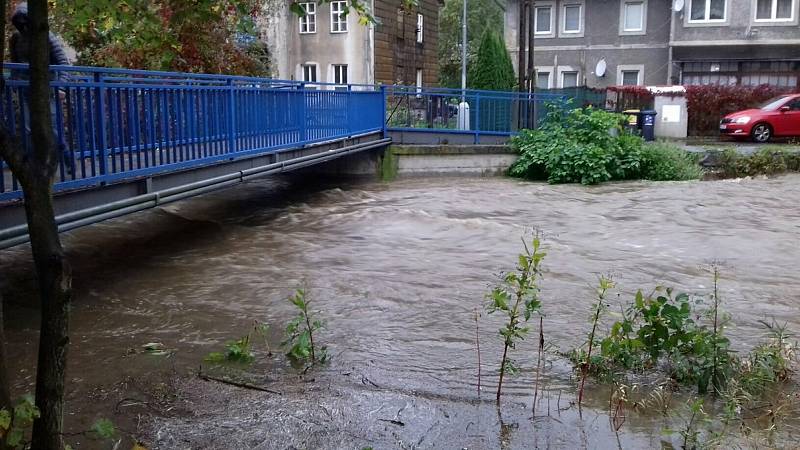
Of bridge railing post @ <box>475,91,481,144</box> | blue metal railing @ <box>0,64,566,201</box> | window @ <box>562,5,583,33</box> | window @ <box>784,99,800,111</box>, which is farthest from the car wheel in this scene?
blue metal railing @ <box>0,64,566,201</box>

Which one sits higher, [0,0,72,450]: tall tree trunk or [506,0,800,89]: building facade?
[506,0,800,89]: building facade

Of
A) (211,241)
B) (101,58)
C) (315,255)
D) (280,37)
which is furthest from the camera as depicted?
(280,37)

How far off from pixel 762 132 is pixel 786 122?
70 cm

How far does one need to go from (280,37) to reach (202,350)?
2618cm

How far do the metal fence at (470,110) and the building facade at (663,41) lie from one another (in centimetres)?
1039

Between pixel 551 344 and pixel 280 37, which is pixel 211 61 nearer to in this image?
pixel 551 344

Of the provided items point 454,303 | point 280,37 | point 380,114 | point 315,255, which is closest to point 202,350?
point 454,303

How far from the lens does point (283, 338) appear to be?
620 cm

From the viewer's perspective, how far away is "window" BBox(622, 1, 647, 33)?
108ft

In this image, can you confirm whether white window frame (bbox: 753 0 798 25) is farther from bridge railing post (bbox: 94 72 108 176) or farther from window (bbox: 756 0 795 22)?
bridge railing post (bbox: 94 72 108 176)

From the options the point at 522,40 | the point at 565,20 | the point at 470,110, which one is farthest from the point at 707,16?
the point at 470,110

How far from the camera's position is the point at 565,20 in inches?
1340

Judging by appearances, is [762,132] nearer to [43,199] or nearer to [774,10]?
[774,10]

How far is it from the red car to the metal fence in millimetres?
7224
